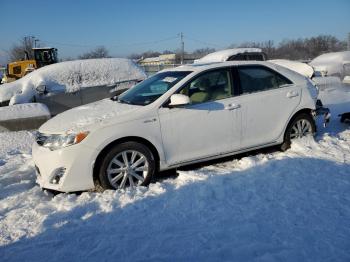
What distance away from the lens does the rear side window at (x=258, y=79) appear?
220 inches

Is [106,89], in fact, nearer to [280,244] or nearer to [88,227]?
[88,227]

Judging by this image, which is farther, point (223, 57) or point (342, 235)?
point (223, 57)

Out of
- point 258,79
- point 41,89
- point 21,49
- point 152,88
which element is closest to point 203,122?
point 152,88

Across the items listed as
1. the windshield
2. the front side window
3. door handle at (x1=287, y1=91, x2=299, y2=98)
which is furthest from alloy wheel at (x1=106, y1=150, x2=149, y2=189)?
door handle at (x1=287, y1=91, x2=299, y2=98)

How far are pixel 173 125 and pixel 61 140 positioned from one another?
4.80ft

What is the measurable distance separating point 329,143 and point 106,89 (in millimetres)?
6853

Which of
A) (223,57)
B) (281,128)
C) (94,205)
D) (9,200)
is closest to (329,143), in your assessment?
(281,128)

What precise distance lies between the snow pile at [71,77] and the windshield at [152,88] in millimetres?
5172

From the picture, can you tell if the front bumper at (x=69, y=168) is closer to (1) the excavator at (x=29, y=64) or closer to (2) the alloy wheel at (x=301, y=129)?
(2) the alloy wheel at (x=301, y=129)

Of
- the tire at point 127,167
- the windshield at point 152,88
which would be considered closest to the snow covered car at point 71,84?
the windshield at point 152,88

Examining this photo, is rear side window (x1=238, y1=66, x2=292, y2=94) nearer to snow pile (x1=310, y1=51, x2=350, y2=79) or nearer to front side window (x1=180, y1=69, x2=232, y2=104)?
front side window (x1=180, y1=69, x2=232, y2=104)

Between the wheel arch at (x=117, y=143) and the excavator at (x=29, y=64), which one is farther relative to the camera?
the excavator at (x=29, y=64)

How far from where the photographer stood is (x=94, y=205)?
4195mm

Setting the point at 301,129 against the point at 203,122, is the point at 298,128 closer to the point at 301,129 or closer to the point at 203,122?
the point at 301,129
